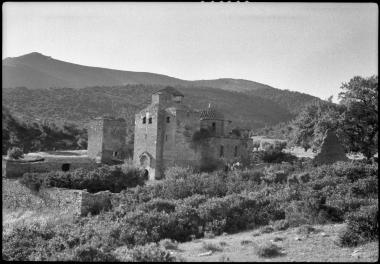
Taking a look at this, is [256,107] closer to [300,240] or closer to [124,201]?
[124,201]

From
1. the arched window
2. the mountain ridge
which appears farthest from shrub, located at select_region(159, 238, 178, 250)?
the mountain ridge

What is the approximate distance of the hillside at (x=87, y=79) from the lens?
309ft

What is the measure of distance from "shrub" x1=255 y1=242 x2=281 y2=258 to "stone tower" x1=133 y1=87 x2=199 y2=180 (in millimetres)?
18986

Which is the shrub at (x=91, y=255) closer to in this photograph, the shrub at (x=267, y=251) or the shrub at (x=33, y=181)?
the shrub at (x=267, y=251)

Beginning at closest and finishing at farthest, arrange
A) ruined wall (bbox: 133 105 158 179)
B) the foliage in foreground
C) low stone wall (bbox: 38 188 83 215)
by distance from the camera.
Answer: the foliage in foreground, low stone wall (bbox: 38 188 83 215), ruined wall (bbox: 133 105 158 179)

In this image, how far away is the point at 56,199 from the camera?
2047 centimetres

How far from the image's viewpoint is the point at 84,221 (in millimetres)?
17391

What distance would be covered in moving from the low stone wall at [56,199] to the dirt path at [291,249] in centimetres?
663

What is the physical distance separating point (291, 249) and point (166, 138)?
20.0 metres

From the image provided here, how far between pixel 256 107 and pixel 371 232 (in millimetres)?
76678

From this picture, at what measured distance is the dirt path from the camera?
35.5 ft

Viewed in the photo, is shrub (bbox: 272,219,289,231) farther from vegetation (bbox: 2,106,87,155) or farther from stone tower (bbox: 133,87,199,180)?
vegetation (bbox: 2,106,87,155)

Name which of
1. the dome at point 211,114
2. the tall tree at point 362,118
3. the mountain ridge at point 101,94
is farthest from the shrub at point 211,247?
the mountain ridge at point 101,94

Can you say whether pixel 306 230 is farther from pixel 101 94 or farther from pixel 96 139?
pixel 101 94
